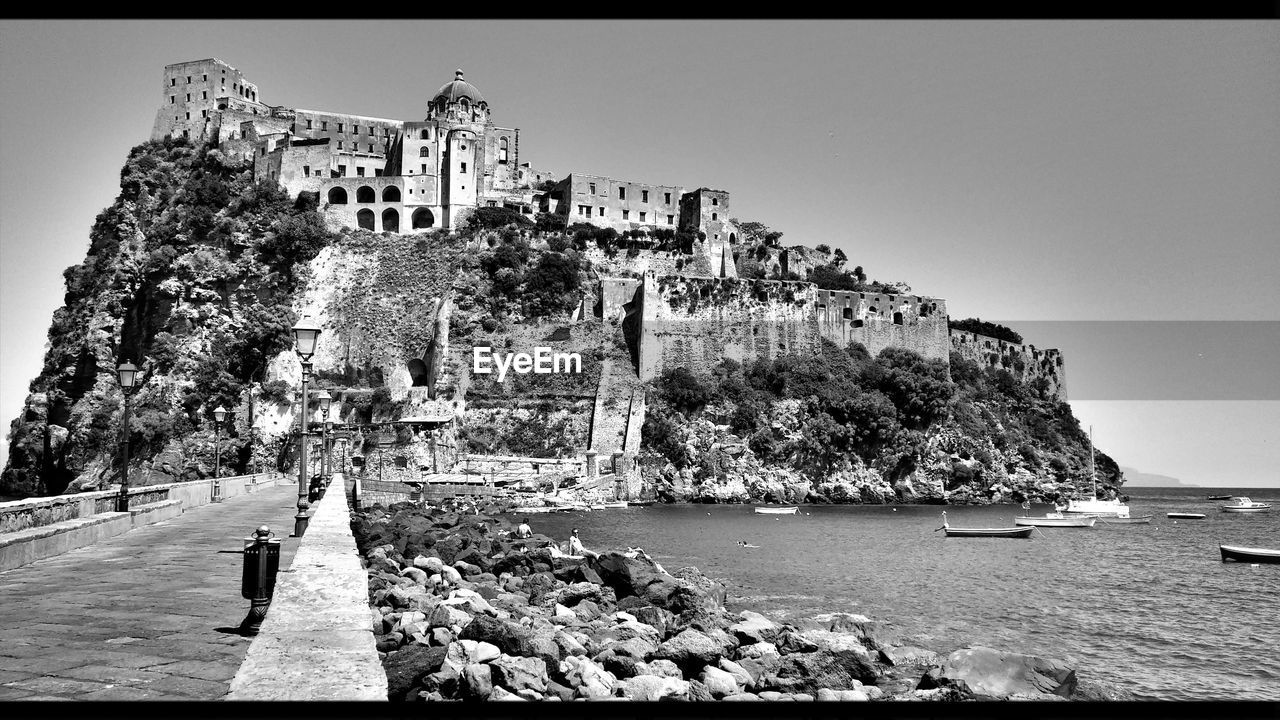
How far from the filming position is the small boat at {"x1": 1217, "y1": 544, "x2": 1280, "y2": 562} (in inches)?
1166

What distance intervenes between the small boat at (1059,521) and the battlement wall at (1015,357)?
75.3 feet

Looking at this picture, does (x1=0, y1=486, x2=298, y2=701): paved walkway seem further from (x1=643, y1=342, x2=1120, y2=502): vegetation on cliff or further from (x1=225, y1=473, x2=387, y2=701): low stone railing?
(x1=643, y1=342, x2=1120, y2=502): vegetation on cliff

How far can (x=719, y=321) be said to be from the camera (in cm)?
5425

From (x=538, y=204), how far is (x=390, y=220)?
937cm

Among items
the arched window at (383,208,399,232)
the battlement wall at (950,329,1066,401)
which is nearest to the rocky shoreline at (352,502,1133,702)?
the arched window at (383,208,399,232)

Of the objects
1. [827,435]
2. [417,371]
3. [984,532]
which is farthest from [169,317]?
[984,532]

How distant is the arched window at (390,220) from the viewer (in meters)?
57.5

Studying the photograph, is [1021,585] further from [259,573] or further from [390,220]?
[390,220]

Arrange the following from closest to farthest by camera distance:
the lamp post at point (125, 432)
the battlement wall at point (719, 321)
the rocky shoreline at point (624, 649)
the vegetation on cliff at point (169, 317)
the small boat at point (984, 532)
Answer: the rocky shoreline at point (624, 649) < the lamp post at point (125, 432) < the small boat at point (984, 532) < the vegetation on cliff at point (169, 317) < the battlement wall at point (719, 321)

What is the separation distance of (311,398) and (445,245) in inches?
473

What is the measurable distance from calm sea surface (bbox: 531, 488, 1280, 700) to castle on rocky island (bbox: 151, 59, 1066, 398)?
14443 mm

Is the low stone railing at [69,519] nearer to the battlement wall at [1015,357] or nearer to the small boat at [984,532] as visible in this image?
the small boat at [984,532]

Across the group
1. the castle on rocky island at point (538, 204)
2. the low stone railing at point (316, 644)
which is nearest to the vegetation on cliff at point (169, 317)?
the castle on rocky island at point (538, 204)
